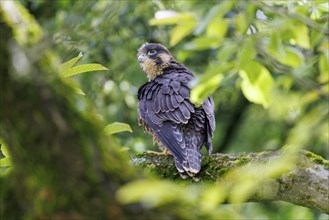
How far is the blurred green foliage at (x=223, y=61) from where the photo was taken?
2.66m

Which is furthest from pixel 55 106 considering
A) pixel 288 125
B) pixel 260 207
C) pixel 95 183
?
pixel 288 125

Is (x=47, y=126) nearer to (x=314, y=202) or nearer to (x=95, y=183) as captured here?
(x=95, y=183)

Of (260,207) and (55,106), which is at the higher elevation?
(55,106)

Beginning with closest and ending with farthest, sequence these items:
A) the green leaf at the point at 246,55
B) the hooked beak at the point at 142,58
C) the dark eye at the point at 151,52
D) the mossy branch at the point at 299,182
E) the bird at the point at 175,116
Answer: the green leaf at the point at 246,55 → the mossy branch at the point at 299,182 → the bird at the point at 175,116 → the hooked beak at the point at 142,58 → the dark eye at the point at 151,52

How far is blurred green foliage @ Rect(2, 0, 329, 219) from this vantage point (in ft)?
8.73

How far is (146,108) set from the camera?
757 centimetres

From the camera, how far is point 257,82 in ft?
A: 9.11

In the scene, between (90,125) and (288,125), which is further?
(288,125)

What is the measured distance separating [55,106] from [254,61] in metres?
0.89

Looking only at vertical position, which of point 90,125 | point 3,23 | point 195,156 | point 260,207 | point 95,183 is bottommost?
point 260,207

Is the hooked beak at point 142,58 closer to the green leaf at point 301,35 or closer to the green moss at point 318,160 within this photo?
the green moss at point 318,160

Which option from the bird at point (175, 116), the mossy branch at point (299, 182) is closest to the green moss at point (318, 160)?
the mossy branch at point (299, 182)

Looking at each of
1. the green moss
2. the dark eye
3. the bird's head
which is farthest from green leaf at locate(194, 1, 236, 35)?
the dark eye

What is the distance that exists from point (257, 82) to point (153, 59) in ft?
19.9
